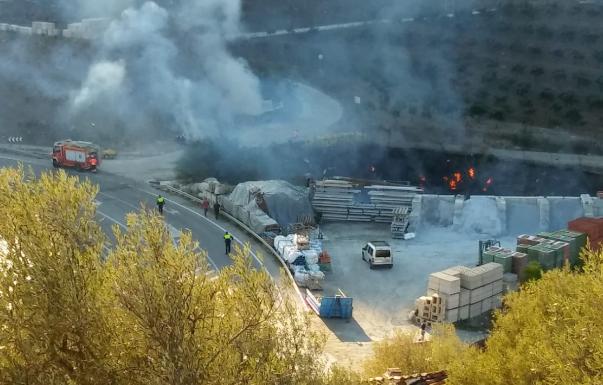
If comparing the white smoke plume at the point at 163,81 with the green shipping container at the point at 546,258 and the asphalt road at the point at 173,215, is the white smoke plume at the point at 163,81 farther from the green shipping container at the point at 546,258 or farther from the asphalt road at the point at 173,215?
the green shipping container at the point at 546,258

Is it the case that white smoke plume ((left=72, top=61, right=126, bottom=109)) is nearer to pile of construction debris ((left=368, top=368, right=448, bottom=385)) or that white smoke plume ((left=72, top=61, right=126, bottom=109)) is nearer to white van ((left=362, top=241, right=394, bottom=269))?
white van ((left=362, top=241, right=394, bottom=269))

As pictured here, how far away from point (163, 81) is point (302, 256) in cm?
2116

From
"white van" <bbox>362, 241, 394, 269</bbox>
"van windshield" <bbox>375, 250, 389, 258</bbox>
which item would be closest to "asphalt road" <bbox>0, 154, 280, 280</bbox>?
"white van" <bbox>362, 241, 394, 269</bbox>

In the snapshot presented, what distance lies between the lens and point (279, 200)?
87.6ft

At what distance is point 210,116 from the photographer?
39.1m

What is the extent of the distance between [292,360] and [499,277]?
1317 centimetres

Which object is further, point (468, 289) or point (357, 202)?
point (357, 202)

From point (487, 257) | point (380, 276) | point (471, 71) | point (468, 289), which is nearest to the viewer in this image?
point (468, 289)

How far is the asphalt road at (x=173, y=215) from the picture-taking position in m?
23.4

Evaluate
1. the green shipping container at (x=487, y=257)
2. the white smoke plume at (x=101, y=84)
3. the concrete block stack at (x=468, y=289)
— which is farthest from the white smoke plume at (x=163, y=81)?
the concrete block stack at (x=468, y=289)

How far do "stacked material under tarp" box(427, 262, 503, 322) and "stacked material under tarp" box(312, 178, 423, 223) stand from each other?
731cm

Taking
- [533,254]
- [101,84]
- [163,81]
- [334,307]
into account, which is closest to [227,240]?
[334,307]

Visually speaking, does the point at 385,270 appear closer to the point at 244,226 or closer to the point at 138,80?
the point at 244,226

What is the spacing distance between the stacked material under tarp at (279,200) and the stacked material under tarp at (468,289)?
7.86 meters
